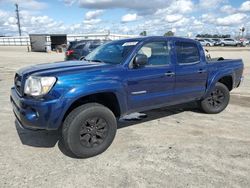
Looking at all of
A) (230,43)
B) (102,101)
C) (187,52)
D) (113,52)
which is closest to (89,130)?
(102,101)

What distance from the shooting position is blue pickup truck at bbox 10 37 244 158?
382 cm

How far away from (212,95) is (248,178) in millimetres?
2978

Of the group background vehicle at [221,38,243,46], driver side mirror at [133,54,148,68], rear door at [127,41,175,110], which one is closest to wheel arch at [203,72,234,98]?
rear door at [127,41,175,110]

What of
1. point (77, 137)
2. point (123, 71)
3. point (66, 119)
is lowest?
point (77, 137)

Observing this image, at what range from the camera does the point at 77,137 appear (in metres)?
3.99

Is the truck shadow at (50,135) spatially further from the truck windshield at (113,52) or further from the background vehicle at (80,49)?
the background vehicle at (80,49)

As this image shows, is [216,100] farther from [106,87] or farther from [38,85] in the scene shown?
[38,85]

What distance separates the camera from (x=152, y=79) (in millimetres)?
4750

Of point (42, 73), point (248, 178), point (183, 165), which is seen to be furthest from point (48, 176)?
point (248, 178)

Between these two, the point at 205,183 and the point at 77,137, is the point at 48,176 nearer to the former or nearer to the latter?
the point at 77,137

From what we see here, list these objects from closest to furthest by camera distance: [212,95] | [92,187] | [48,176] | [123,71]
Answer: [92,187], [48,176], [123,71], [212,95]

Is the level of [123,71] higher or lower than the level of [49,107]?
higher

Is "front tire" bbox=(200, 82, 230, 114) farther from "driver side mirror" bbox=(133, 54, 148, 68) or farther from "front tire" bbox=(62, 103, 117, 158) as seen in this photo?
"front tire" bbox=(62, 103, 117, 158)

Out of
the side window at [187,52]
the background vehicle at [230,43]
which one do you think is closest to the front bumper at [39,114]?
the side window at [187,52]
